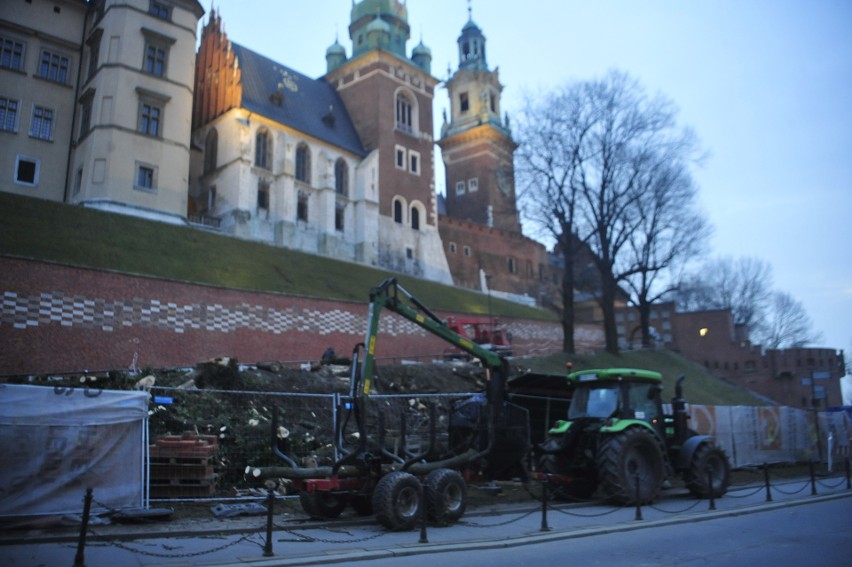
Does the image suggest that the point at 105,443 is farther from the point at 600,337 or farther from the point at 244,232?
the point at 600,337

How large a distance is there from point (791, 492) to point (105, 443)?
531 inches

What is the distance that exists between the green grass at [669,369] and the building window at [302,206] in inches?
867

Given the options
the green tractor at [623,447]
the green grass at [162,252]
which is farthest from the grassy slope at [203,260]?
the green tractor at [623,447]

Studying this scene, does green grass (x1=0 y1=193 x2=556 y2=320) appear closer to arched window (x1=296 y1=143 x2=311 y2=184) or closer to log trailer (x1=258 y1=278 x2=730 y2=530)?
arched window (x1=296 y1=143 x2=311 y2=184)

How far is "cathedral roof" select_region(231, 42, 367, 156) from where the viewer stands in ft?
143

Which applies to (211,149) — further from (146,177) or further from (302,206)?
(146,177)

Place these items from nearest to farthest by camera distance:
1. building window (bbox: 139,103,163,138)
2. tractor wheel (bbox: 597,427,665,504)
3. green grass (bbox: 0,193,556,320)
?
tractor wheel (bbox: 597,427,665,504), green grass (bbox: 0,193,556,320), building window (bbox: 139,103,163,138)

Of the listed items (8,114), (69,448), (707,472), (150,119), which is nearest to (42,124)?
(8,114)

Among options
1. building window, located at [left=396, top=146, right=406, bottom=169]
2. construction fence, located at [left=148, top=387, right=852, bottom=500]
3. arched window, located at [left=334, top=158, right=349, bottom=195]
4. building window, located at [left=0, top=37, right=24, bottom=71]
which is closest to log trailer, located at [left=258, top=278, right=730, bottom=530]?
construction fence, located at [left=148, top=387, right=852, bottom=500]

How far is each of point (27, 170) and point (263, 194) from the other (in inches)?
535

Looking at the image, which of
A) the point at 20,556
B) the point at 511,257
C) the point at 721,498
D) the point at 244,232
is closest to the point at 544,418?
the point at 721,498

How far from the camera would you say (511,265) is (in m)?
65.3

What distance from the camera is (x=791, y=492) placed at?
13.5m

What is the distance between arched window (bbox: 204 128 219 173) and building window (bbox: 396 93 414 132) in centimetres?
1608
